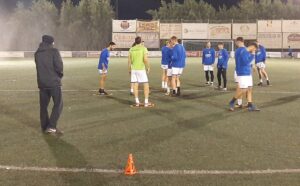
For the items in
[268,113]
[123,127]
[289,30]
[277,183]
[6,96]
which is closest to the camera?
[277,183]

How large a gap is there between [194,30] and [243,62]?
50004mm

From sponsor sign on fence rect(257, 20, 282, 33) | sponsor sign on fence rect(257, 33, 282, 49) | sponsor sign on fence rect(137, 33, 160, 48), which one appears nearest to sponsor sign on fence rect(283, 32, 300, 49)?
sponsor sign on fence rect(257, 33, 282, 49)

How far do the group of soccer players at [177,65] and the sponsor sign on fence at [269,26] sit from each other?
4103 centimetres

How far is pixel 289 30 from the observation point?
195ft

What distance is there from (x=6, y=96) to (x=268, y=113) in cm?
955

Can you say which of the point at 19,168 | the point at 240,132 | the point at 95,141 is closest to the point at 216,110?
the point at 240,132

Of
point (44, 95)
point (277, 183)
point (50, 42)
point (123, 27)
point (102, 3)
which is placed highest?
point (102, 3)

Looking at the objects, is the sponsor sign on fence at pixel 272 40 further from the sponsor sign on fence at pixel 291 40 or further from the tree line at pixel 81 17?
the tree line at pixel 81 17

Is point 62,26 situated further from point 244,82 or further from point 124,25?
point 244,82

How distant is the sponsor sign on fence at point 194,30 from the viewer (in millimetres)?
61438

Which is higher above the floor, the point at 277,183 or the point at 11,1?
the point at 11,1

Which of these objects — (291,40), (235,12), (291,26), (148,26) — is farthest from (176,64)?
(235,12)

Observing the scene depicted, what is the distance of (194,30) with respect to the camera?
203 ft

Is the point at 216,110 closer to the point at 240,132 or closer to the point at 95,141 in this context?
the point at 240,132
